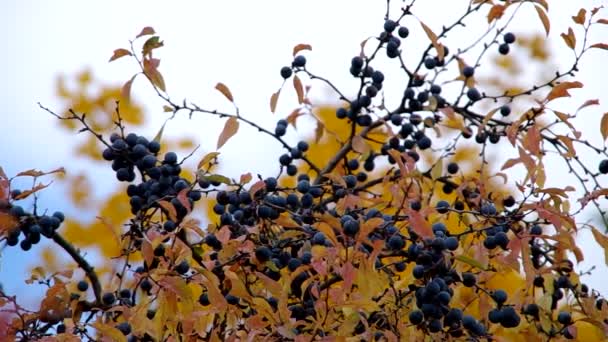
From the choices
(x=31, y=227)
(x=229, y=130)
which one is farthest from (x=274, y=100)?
(x=31, y=227)

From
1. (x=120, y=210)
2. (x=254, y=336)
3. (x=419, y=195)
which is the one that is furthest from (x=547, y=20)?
(x=120, y=210)

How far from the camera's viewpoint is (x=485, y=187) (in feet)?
7.95

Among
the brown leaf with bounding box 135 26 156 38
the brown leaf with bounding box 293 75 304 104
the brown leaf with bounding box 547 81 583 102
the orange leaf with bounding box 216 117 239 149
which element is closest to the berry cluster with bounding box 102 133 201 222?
the orange leaf with bounding box 216 117 239 149

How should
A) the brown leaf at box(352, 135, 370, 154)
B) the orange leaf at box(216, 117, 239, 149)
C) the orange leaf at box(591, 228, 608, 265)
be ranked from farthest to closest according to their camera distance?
the brown leaf at box(352, 135, 370, 154), the orange leaf at box(216, 117, 239, 149), the orange leaf at box(591, 228, 608, 265)

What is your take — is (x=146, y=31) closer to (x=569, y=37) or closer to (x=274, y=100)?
(x=274, y=100)

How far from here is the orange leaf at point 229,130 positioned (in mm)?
2062

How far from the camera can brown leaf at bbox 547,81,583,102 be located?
81.4 inches

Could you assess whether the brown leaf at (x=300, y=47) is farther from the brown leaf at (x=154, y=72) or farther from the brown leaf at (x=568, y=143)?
the brown leaf at (x=568, y=143)

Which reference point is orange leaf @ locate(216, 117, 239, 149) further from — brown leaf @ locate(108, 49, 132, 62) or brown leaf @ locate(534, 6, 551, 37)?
brown leaf @ locate(534, 6, 551, 37)

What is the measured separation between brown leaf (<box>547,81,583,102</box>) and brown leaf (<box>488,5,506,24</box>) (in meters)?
0.65

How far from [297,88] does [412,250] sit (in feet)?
2.17

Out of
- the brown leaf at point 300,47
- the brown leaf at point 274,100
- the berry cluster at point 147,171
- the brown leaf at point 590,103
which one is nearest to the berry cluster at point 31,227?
the berry cluster at point 147,171

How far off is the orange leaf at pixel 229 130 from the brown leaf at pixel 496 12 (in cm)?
97

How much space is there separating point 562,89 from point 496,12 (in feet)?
2.25
